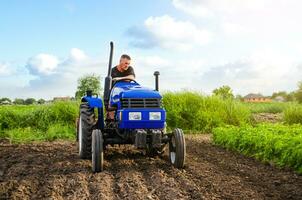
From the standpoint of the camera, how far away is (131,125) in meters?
8.14

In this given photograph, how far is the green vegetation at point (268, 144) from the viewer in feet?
28.1

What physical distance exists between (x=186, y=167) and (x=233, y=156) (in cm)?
217

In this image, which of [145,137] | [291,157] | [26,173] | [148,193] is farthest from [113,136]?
[291,157]

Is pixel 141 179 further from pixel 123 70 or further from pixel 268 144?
pixel 268 144

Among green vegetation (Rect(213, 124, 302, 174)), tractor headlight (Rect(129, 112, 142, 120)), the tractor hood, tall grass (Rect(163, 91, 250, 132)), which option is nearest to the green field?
tall grass (Rect(163, 91, 250, 132))

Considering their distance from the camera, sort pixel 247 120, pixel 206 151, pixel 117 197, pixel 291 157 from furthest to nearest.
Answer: pixel 247 120, pixel 206 151, pixel 291 157, pixel 117 197

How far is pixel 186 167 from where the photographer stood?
8.33 meters

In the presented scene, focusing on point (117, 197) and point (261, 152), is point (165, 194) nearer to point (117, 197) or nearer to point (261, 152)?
point (117, 197)

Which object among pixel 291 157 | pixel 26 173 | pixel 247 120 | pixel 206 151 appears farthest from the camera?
pixel 247 120

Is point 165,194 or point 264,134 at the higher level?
point 264,134

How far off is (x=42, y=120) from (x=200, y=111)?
5.75 metres

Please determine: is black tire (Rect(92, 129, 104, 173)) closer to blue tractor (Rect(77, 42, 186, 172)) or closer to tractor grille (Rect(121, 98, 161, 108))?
blue tractor (Rect(77, 42, 186, 172))

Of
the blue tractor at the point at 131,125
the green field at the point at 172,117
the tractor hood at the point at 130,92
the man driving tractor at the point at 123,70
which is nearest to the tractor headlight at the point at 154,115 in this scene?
the blue tractor at the point at 131,125

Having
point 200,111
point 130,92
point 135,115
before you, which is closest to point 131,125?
point 135,115
